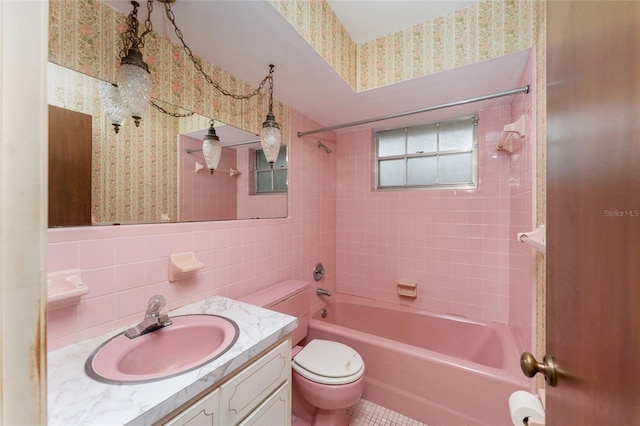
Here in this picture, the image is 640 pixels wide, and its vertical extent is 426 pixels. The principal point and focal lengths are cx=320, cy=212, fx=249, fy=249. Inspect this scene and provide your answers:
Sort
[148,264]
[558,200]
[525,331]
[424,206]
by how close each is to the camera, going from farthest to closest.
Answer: [424,206] < [525,331] < [148,264] < [558,200]

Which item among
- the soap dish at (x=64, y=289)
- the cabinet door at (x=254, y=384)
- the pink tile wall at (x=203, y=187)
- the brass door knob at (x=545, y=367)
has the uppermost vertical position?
the pink tile wall at (x=203, y=187)

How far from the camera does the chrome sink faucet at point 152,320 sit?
0.97 meters

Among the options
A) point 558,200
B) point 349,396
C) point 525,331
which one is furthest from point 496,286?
point 558,200

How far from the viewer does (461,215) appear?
7.00ft

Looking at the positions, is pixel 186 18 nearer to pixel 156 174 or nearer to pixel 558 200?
pixel 156 174

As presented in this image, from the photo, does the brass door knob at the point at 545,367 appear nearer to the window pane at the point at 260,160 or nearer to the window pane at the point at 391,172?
the window pane at the point at 260,160

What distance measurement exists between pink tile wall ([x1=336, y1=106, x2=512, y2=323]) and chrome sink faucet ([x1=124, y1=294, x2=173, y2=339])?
188 centimetres

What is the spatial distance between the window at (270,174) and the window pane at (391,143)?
1.08m

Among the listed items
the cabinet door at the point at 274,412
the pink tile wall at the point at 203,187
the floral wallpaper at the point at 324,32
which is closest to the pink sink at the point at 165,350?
the cabinet door at the point at 274,412

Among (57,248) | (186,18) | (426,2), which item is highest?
(426,2)

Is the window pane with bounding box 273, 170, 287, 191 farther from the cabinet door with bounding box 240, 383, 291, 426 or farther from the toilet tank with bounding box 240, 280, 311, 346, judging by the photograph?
the cabinet door with bounding box 240, 383, 291, 426

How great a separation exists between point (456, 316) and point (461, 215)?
86 centimetres

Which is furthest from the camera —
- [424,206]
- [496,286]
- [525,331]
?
[424,206]

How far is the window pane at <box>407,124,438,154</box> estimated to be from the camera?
7.54 ft
